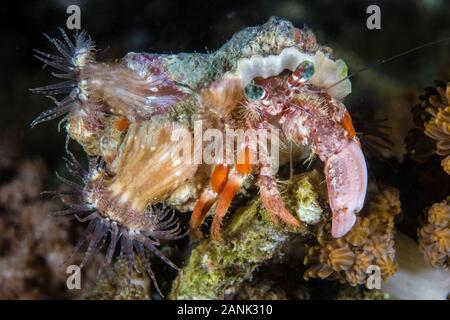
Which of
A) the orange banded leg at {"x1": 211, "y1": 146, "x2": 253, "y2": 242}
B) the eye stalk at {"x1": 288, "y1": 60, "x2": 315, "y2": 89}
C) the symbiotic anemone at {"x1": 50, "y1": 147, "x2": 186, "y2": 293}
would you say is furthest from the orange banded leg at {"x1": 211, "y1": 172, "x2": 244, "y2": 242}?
the eye stalk at {"x1": 288, "y1": 60, "x2": 315, "y2": 89}

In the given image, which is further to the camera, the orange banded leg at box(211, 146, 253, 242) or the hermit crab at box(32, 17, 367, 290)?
the orange banded leg at box(211, 146, 253, 242)

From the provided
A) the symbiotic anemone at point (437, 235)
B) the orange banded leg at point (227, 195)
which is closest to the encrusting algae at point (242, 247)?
the orange banded leg at point (227, 195)

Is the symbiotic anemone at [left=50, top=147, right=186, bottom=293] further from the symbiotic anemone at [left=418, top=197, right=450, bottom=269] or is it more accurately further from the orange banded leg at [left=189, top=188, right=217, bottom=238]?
the symbiotic anemone at [left=418, top=197, right=450, bottom=269]

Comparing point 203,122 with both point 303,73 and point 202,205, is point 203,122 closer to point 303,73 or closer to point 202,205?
point 202,205

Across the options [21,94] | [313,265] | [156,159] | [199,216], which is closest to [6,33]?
[21,94]

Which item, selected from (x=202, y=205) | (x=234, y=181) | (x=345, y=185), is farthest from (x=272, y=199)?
(x=202, y=205)

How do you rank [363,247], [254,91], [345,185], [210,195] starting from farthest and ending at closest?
[210,195]
[363,247]
[254,91]
[345,185]

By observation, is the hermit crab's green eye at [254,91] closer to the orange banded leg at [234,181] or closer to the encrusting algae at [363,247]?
the orange banded leg at [234,181]
